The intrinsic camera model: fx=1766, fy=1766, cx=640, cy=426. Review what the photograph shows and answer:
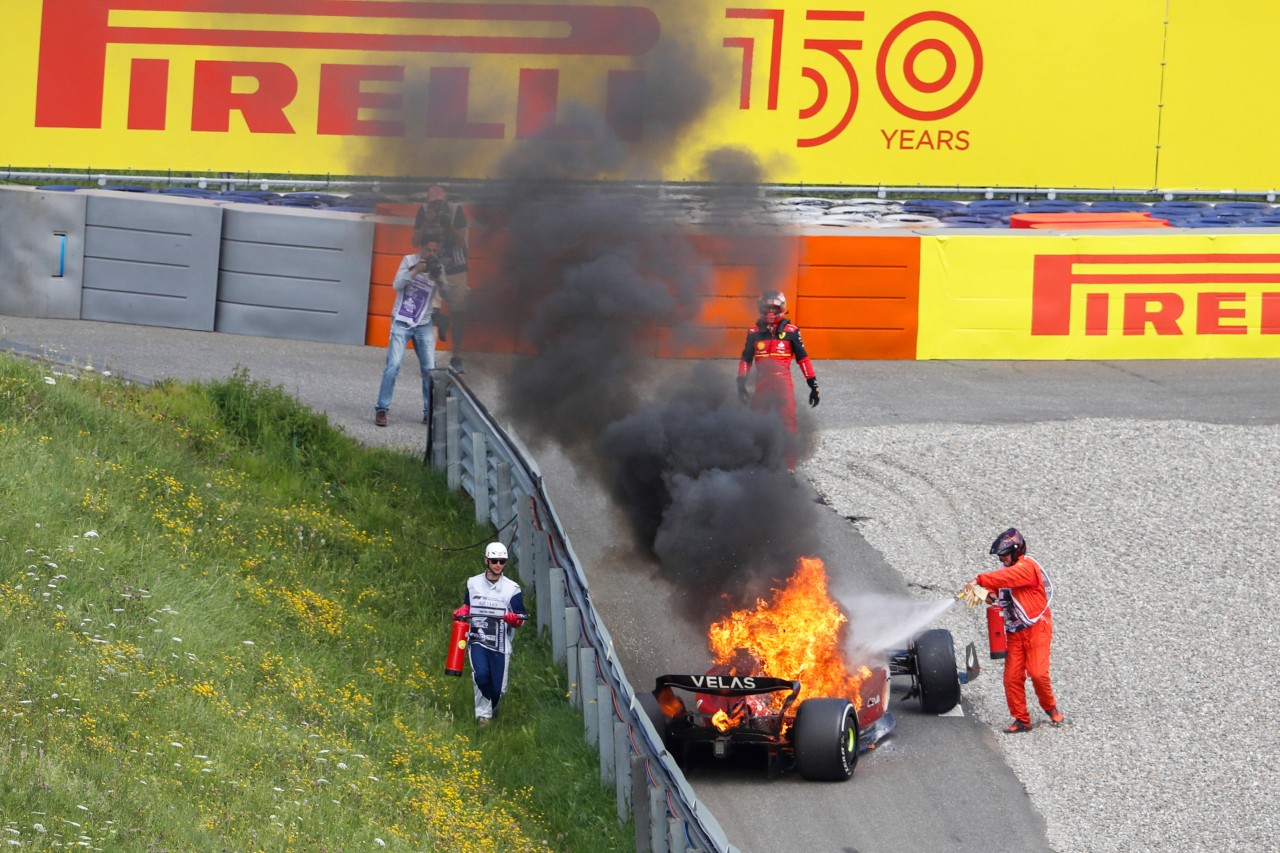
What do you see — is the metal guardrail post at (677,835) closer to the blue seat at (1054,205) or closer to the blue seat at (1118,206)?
the blue seat at (1054,205)

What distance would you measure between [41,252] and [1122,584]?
46.8 feet

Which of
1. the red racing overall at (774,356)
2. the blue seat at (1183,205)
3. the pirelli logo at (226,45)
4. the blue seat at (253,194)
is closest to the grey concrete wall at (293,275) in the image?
the blue seat at (253,194)

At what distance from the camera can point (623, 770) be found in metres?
12.6

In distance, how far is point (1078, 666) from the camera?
15508 millimetres

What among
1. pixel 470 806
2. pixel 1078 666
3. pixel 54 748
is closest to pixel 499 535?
pixel 470 806

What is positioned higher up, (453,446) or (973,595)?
(453,446)

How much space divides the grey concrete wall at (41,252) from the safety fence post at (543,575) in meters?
10.5

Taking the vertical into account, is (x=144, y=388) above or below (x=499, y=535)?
above

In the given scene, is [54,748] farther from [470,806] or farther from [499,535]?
[499,535]

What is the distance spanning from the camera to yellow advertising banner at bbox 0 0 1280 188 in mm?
25891

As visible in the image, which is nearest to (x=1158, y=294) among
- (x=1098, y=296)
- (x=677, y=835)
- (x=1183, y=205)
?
(x=1098, y=296)

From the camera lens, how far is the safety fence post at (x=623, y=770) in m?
12.5

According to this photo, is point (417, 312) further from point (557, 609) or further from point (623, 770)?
point (623, 770)

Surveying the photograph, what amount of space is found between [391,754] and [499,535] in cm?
380
